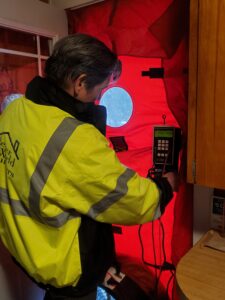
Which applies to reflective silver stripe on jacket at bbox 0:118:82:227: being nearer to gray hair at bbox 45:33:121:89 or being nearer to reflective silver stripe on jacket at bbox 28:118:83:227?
reflective silver stripe on jacket at bbox 28:118:83:227

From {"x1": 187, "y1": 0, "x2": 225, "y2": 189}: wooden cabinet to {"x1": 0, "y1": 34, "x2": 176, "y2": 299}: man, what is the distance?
→ 0.15 metres

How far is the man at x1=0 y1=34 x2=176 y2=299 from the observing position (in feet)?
2.40

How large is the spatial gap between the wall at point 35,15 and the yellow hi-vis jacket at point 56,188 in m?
0.54

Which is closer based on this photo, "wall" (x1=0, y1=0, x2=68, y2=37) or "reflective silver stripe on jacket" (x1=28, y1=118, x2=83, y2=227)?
"reflective silver stripe on jacket" (x1=28, y1=118, x2=83, y2=227)

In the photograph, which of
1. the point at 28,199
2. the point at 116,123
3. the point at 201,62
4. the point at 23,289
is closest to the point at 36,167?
the point at 28,199

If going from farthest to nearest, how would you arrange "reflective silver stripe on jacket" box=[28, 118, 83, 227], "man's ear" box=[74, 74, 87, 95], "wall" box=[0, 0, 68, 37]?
1. "wall" box=[0, 0, 68, 37]
2. "man's ear" box=[74, 74, 87, 95]
3. "reflective silver stripe on jacket" box=[28, 118, 83, 227]

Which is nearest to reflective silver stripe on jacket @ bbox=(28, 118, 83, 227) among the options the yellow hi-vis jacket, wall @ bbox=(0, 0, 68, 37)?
the yellow hi-vis jacket

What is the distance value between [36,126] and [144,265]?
1.04 metres

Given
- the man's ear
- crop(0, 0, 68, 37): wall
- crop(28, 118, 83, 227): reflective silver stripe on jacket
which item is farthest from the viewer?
crop(0, 0, 68, 37): wall

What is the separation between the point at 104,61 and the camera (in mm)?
841

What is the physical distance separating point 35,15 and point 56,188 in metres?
0.91

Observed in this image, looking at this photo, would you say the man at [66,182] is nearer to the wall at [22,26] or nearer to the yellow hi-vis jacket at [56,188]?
the yellow hi-vis jacket at [56,188]

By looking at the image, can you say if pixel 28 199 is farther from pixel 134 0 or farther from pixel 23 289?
pixel 134 0

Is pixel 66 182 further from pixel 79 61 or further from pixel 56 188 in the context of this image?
pixel 79 61
